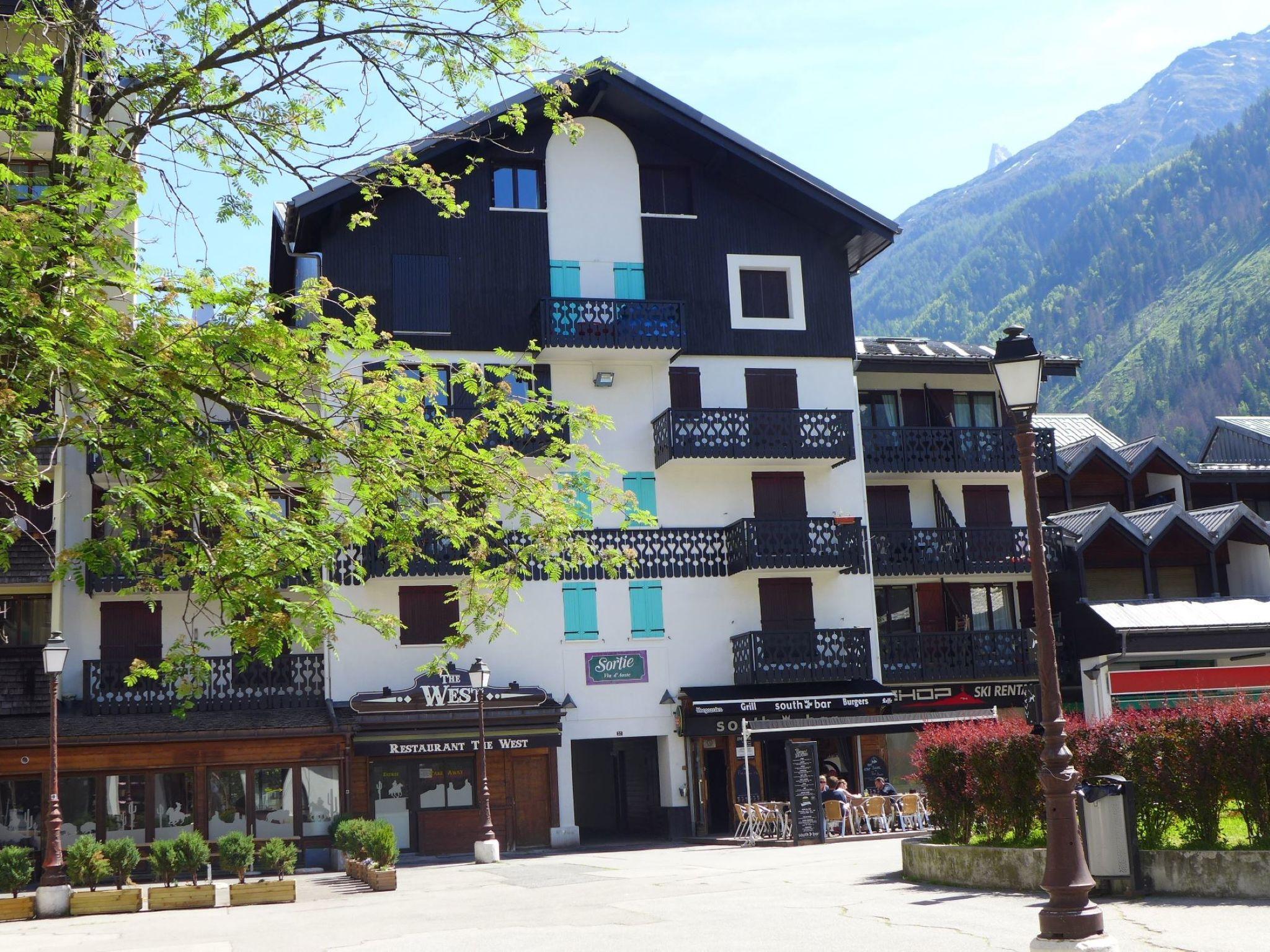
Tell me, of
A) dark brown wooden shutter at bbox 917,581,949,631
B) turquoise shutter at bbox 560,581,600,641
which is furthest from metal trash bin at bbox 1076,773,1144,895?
dark brown wooden shutter at bbox 917,581,949,631

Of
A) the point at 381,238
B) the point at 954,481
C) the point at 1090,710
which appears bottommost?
the point at 1090,710

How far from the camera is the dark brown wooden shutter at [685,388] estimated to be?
36719 millimetres

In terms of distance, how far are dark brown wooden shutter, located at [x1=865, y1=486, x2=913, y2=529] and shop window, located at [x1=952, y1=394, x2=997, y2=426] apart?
9.34ft

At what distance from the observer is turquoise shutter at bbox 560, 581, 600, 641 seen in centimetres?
3500

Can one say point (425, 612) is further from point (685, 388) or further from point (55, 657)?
point (55, 657)

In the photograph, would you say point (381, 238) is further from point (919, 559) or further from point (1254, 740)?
point (1254, 740)

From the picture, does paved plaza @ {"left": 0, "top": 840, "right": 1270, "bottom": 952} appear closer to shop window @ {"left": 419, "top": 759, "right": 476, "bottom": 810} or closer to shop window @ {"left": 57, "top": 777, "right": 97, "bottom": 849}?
shop window @ {"left": 419, "top": 759, "right": 476, "bottom": 810}

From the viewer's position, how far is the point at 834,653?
118ft

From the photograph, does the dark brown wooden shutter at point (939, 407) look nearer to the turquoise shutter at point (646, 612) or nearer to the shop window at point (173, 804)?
the turquoise shutter at point (646, 612)

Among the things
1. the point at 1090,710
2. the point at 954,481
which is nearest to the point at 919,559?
the point at 954,481

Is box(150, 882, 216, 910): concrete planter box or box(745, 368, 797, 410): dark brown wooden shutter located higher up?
box(745, 368, 797, 410): dark brown wooden shutter

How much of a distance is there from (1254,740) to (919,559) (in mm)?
23982

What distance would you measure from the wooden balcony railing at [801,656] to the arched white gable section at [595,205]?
9.74m

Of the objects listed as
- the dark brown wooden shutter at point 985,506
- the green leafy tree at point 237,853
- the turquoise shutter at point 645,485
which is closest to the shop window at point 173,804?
the green leafy tree at point 237,853
